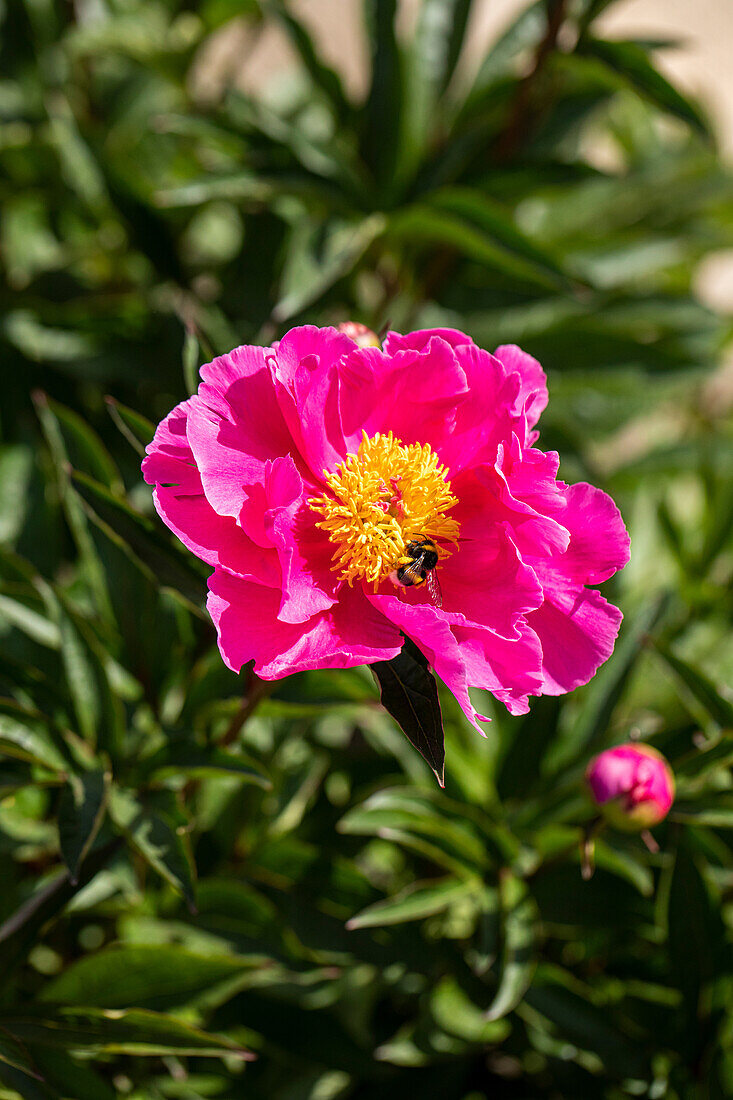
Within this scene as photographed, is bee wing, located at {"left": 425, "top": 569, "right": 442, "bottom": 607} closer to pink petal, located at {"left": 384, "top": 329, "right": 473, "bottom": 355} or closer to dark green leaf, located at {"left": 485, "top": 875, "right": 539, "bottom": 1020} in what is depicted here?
pink petal, located at {"left": 384, "top": 329, "right": 473, "bottom": 355}

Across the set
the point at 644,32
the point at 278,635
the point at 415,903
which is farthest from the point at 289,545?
the point at 644,32

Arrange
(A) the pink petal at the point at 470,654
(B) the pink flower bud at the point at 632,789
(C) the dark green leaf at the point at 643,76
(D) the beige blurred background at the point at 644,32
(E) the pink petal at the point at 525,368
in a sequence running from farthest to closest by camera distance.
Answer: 1. (D) the beige blurred background at the point at 644,32
2. (C) the dark green leaf at the point at 643,76
3. (B) the pink flower bud at the point at 632,789
4. (E) the pink petal at the point at 525,368
5. (A) the pink petal at the point at 470,654

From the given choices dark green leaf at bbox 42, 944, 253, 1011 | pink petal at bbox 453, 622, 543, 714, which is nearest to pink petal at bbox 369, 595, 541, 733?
pink petal at bbox 453, 622, 543, 714

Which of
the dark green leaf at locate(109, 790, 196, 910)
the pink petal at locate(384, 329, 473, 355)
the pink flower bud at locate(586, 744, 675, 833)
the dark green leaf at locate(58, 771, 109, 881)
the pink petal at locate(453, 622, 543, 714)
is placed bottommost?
the dark green leaf at locate(109, 790, 196, 910)

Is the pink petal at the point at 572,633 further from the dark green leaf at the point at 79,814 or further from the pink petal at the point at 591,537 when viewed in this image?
the dark green leaf at the point at 79,814

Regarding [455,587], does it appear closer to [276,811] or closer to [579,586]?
[579,586]

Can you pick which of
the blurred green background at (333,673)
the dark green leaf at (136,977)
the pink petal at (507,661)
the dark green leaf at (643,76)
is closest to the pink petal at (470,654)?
the pink petal at (507,661)
